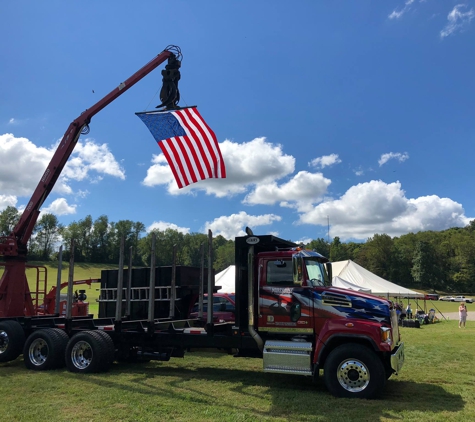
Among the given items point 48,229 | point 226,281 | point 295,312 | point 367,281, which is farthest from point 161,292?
point 48,229

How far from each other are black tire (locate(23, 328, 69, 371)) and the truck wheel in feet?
19.5

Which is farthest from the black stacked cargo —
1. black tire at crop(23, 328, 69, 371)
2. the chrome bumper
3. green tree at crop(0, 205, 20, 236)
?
green tree at crop(0, 205, 20, 236)

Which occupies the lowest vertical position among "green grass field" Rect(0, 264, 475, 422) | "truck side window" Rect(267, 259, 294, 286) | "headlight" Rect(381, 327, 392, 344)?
"green grass field" Rect(0, 264, 475, 422)

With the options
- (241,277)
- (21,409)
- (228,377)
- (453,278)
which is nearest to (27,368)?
(21,409)

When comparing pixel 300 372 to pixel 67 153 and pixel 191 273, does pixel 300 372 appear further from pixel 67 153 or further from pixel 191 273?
pixel 67 153

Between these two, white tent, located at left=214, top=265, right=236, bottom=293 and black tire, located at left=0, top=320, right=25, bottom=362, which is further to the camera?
white tent, located at left=214, top=265, right=236, bottom=293

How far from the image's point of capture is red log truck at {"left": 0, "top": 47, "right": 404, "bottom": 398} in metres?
6.95

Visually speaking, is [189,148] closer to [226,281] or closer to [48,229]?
[226,281]

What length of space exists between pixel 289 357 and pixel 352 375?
109 centimetres

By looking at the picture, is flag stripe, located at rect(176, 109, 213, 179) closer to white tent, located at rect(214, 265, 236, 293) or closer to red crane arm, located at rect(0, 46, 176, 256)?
red crane arm, located at rect(0, 46, 176, 256)

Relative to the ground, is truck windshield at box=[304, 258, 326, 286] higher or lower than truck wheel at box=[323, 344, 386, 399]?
higher

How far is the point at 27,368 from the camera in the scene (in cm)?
935

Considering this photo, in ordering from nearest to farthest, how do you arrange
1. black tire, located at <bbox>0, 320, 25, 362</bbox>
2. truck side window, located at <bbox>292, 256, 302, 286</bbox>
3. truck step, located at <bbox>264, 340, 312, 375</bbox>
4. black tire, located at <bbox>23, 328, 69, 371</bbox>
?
truck step, located at <bbox>264, 340, 312, 375</bbox>
truck side window, located at <bbox>292, 256, 302, 286</bbox>
black tire, located at <bbox>23, 328, 69, 371</bbox>
black tire, located at <bbox>0, 320, 25, 362</bbox>

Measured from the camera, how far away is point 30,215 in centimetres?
1191
